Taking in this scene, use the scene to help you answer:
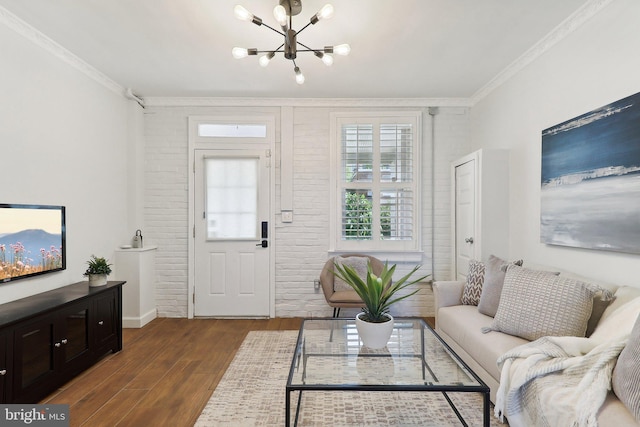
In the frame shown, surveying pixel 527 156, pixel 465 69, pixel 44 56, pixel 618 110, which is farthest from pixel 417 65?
pixel 44 56

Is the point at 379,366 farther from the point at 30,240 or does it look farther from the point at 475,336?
the point at 30,240

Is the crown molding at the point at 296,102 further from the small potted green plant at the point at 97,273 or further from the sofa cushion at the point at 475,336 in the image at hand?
the sofa cushion at the point at 475,336

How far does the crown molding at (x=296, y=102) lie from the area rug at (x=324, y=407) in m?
2.89

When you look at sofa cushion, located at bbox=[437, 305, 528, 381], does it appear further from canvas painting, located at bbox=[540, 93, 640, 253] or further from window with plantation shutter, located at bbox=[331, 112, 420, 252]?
window with plantation shutter, located at bbox=[331, 112, 420, 252]

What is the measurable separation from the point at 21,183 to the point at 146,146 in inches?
64.0

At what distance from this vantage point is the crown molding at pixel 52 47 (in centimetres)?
236

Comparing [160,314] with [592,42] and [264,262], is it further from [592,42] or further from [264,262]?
[592,42]

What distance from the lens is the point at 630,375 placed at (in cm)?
131

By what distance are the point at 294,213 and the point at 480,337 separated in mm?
2400

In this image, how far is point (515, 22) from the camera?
2.42 meters

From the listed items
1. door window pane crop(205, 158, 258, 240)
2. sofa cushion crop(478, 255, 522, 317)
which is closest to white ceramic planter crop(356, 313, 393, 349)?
sofa cushion crop(478, 255, 522, 317)

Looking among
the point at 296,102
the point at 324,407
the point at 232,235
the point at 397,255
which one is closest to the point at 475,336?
the point at 324,407

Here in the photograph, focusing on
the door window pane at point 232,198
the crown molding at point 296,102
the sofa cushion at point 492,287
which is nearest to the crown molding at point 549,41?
the crown molding at point 296,102

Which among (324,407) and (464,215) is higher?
(464,215)
